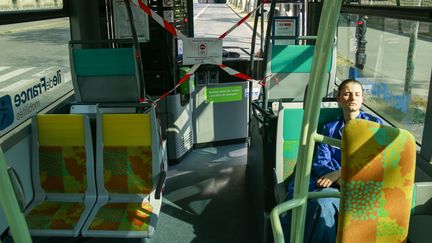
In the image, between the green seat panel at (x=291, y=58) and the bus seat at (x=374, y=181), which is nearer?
the bus seat at (x=374, y=181)

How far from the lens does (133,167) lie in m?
3.04

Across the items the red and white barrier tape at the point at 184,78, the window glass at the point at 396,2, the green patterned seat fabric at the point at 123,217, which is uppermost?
the window glass at the point at 396,2

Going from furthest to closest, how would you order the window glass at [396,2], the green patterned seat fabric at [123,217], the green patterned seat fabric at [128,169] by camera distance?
the green patterned seat fabric at [128,169]
the green patterned seat fabric at [123,217]
the window glass at [396,2]

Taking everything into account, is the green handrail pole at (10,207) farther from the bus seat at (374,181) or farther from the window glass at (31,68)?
the window glass at (31,68)

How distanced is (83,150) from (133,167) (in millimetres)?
392

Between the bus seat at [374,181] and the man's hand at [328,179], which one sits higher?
the bus seat at [374,181]

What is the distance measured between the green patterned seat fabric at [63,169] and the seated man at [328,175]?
1.52 meters

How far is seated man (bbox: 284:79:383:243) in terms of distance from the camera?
7.39ft

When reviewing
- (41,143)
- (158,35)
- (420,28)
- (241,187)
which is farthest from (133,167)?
(420,28)

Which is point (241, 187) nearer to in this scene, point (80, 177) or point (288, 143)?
point (288, 143)

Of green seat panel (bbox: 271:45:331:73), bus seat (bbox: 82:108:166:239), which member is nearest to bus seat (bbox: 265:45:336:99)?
green seat panel (bbox: 271:45:331:73)

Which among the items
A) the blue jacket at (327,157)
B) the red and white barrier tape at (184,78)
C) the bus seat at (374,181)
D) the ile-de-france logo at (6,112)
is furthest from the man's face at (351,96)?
the ile-de-france logo at (6,112)

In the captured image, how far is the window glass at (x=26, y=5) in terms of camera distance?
9.22 ft

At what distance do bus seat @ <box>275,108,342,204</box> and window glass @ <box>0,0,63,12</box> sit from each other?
1.98m
